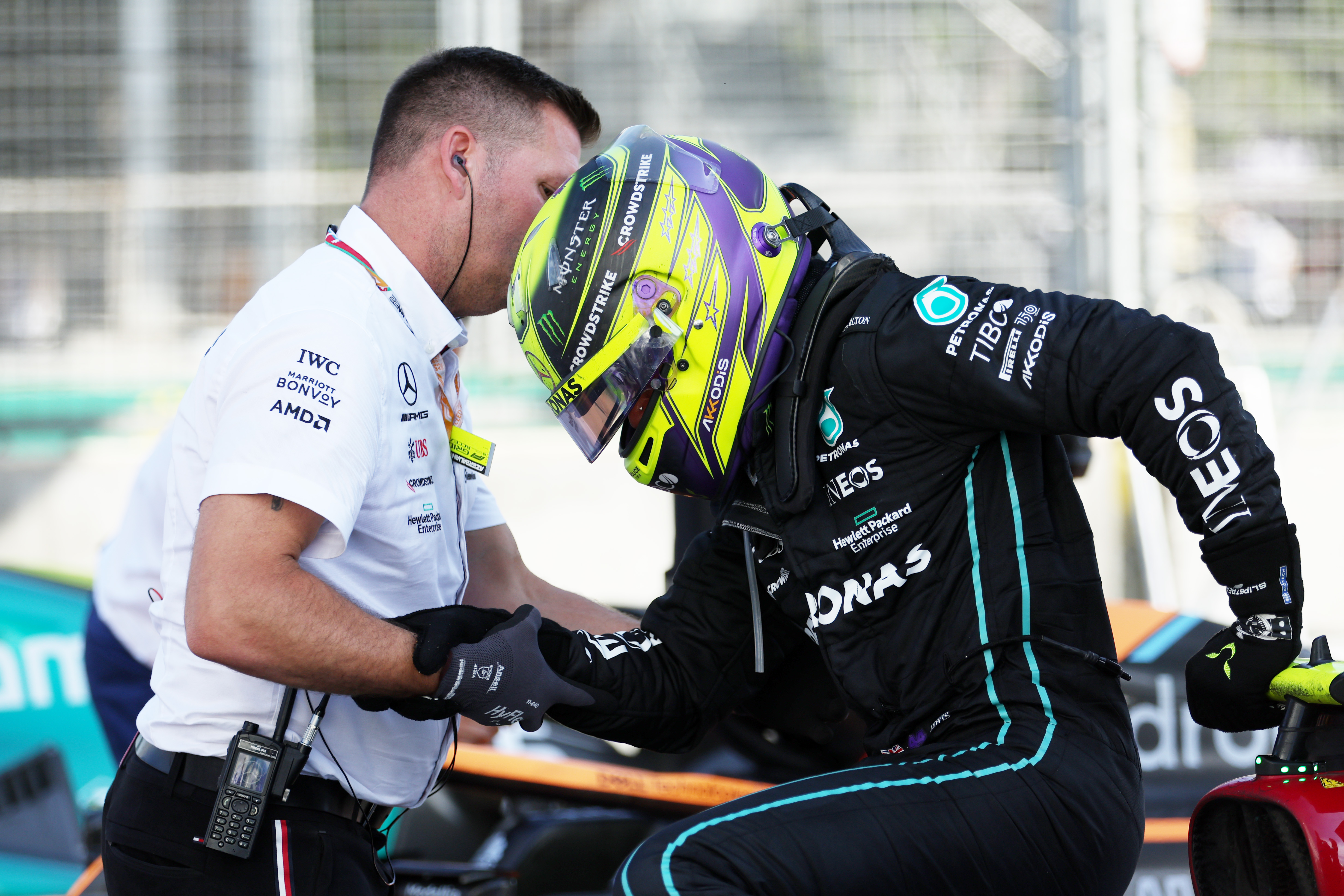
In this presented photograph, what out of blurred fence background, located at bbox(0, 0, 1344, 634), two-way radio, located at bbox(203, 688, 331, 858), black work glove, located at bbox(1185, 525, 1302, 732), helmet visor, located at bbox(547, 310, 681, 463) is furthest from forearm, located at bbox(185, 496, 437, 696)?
blurred fence background, located at bbox(0, 0, 1344, 634)

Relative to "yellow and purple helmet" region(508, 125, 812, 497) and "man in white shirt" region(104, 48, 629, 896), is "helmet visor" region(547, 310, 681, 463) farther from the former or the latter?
"man in white shirt" region(104, 48, 629, 896)

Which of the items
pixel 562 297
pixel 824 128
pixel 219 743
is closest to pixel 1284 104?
pixel 824 128

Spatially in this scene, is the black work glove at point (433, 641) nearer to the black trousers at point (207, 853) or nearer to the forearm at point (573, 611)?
the black trousers at point (207, 853)

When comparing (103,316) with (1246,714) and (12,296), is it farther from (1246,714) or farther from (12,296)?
(1246,714)

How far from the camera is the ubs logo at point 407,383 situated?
7.18 feet

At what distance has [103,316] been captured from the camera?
332 inches

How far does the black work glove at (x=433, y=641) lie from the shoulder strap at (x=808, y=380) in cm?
52

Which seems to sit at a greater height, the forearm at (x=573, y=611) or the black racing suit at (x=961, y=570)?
the black racing suit at (x=961, y=570)

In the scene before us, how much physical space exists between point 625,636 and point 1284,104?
7347mm

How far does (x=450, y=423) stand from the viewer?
238 cm

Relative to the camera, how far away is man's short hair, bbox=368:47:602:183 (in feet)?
8.44

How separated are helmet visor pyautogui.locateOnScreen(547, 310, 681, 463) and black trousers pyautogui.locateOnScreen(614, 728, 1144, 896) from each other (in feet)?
2.36

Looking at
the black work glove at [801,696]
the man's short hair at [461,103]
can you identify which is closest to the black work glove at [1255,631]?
the black work glove at [801,696]

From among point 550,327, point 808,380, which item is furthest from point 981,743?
point 550,327
